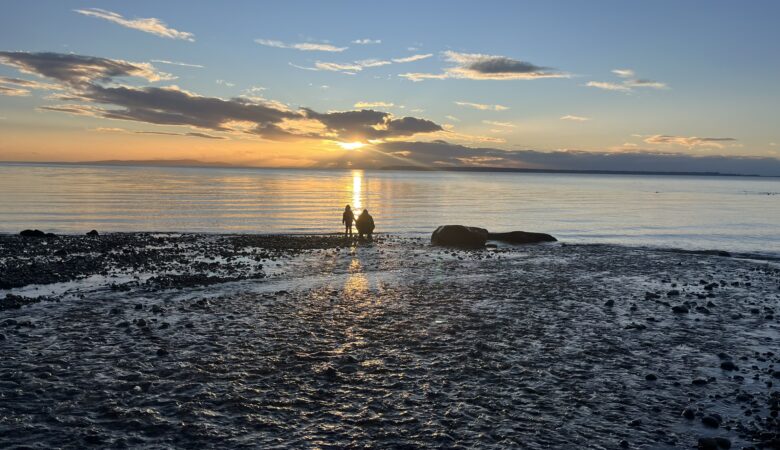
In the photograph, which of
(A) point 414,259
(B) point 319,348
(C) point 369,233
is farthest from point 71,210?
(B) point 319,348

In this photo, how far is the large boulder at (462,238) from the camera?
128 ft

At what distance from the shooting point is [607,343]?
15.1 metres

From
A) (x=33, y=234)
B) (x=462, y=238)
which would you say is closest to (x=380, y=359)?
(x=462, y=238)

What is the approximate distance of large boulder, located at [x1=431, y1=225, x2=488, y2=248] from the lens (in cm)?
3909

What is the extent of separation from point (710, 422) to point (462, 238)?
96.1 feet

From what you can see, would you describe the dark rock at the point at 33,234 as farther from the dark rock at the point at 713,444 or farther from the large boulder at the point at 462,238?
the dark rock at the point at 713,444

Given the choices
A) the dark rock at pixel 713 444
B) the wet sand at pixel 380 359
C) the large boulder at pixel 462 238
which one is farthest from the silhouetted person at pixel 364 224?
the dark rock at pixel 713 444

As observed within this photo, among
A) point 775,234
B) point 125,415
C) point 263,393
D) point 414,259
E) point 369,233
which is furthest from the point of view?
point 775,234

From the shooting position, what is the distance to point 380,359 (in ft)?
43.6

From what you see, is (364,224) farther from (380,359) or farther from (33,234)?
(380,359)

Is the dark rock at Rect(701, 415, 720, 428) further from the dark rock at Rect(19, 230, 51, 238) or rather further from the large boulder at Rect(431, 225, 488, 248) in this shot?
the dark rock at Rect(19, 230, 51, 238)

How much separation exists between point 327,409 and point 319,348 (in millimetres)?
3690

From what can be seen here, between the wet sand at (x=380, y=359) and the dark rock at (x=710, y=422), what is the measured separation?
0.12 feet

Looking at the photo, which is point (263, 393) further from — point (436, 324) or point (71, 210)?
point (71, 210)
